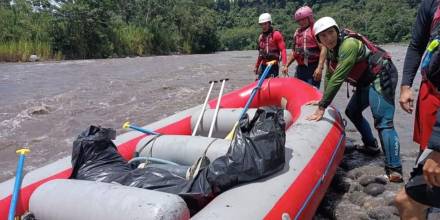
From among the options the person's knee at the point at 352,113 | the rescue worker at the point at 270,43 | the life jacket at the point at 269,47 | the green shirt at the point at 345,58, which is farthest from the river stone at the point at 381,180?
the life jacket at the point at 269,47

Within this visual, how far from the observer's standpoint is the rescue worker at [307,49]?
15.0 ft

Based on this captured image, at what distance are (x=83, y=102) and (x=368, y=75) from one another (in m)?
5.51

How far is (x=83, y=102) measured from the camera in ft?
25.0

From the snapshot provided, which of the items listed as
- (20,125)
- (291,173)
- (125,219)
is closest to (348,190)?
(291,173)

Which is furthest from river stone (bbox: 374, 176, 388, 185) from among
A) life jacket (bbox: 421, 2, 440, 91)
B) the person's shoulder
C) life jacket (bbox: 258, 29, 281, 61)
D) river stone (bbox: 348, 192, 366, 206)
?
life jacket (bbox: 258, 29, 281, 61)

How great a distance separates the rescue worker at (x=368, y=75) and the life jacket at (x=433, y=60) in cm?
124

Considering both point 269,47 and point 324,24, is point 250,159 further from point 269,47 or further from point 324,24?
point 269,47

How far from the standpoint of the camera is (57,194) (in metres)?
2.17

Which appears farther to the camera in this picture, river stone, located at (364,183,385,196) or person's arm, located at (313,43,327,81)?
person's arm, located at (313,43,327,81)

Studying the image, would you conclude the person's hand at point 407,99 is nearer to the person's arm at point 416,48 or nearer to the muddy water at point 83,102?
the person's arm at point 416,48

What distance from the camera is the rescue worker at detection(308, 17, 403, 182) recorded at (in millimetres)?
3102

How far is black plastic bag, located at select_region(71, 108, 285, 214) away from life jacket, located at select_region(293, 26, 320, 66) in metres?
2.15

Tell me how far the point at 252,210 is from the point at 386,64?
1816mm

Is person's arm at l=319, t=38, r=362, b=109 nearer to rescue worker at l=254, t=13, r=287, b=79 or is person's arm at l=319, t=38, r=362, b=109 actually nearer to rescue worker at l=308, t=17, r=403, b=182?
rescue worker at l=308, t=17, r=403, b=182
